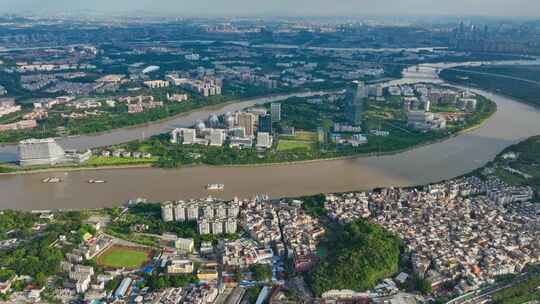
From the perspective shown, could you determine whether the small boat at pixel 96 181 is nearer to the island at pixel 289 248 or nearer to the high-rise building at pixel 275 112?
the island at pixel 289 248

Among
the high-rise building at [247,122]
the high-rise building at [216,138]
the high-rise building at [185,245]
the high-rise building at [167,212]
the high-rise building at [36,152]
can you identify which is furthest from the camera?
the high-rise building at [247,122]

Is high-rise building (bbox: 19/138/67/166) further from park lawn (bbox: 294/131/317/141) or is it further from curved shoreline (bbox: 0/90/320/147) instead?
park lawn (bbox: 294/131/317/141)

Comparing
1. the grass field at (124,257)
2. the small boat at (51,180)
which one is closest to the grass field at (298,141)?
the small boat at (51,180)

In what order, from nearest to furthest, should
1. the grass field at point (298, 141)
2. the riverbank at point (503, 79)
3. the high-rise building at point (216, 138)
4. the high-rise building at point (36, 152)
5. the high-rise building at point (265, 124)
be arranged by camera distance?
the high-rise building at point (36, 152) → the grass field at point (298, 141) → the high-rise building at point (216, 138) → the high-rise building at point (265, 124) → the riverbank at point (503, 79)

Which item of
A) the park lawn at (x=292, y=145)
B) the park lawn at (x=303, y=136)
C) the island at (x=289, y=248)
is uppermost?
the park lawn at (x=303, y=136)

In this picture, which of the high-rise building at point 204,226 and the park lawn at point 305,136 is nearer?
the high-rise building at point 204,226

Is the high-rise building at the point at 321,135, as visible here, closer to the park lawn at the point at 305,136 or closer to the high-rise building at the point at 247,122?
the park lawn at the point at 305,136

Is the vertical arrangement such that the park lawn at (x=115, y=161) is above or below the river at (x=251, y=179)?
above
